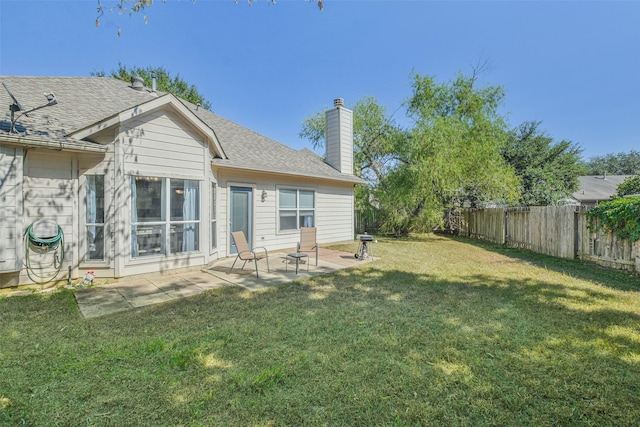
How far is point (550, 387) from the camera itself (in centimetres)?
255

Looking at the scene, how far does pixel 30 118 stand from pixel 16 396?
5.84m

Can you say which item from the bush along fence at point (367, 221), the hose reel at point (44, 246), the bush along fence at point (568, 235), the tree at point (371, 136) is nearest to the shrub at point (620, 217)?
the bush along fence at point (568, 235)

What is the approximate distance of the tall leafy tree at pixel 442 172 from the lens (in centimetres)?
1262

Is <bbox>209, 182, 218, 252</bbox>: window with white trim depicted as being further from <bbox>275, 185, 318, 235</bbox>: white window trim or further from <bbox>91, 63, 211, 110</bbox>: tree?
→ <bbox>91, 63, 211, 110</bbox>: tree

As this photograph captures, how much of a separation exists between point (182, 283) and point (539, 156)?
29.3 m

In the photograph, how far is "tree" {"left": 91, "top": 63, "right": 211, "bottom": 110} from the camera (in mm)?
23734

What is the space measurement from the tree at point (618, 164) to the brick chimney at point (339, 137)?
2222 inches

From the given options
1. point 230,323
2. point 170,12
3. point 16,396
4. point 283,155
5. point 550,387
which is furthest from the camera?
point 283,155

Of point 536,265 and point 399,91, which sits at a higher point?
point 399,91

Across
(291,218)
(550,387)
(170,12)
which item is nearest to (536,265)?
(550,387)

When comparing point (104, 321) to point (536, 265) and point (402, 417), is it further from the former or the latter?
point (536, 265)

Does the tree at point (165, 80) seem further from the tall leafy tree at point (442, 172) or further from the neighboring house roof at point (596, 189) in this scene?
the neighboring house roof at point (596, 189)

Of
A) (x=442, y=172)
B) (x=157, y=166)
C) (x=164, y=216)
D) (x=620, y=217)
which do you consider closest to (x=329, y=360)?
(x=164, y=216)

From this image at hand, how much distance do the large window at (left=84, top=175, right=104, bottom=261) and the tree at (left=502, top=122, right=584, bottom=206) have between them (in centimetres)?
2513
